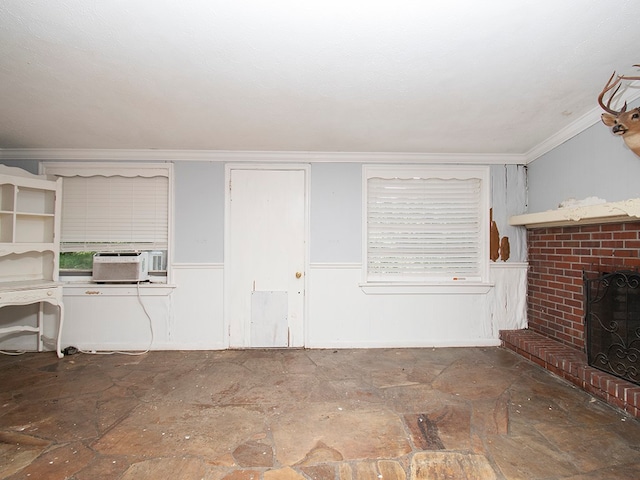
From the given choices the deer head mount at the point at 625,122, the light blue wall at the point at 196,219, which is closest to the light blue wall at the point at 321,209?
the light blue wall at the point at 196,219

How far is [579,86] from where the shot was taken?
83.1 inches

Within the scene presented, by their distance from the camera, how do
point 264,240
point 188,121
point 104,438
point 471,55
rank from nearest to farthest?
point 471,55 → point 104,438 → point 188,121 → point 264,240

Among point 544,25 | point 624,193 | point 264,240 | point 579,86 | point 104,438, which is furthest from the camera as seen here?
point 264,240

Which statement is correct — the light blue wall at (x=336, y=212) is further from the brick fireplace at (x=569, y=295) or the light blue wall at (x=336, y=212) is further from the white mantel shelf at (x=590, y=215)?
the brick fireplace at (x=569, y=295)

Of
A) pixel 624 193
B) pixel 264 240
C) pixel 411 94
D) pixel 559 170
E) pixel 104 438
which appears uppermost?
pixel 411 94

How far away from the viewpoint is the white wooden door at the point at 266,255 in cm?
350

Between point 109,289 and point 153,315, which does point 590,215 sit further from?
point 109,289

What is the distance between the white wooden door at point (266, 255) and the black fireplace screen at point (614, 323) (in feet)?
8.85

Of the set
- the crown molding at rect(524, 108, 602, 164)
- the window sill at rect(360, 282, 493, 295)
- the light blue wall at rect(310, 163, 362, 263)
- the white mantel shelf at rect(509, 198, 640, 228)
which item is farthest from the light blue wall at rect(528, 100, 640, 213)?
the light blue wall at rect(310, 163, 362, 263)

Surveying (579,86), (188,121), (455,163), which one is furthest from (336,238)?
(579,86)

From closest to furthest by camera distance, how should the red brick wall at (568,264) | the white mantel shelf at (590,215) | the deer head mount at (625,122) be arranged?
the deer head mount at (625,122) → the white mantel shelf at (590,215) → the red brick wall at (568,264)

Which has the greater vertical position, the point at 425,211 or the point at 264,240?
the point at 425,211

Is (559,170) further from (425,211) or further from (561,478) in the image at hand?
(561,478)

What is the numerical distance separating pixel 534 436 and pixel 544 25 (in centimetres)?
237
